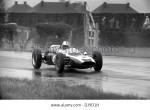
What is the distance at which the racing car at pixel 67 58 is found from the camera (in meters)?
15.0

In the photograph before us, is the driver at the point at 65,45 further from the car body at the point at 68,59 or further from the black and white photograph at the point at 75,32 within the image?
the black and white photograph at the point at 75,32

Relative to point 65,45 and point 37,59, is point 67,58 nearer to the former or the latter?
point 65,45

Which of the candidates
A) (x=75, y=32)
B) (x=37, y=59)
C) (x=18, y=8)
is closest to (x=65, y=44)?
(x=37, y=59)

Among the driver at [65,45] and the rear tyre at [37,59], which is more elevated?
the driver at [65,45]

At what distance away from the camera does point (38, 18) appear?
11.7 m

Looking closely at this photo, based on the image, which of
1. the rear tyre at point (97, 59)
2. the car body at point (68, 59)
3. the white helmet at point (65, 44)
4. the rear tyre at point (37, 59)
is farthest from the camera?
the rear tyre at point (37, 59)

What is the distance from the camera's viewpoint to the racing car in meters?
15.0

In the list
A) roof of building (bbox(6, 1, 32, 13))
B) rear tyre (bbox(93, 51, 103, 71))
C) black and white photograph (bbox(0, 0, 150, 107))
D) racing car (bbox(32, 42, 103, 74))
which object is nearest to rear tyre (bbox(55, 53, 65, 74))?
racing car (bbox(32, 42, 103, 74))

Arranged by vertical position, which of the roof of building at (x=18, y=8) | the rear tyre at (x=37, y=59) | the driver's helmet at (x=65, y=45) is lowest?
the rear tyre at (x=37, y=59)

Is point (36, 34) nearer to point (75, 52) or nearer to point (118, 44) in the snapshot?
point (118, 44)

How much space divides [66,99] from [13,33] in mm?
3967

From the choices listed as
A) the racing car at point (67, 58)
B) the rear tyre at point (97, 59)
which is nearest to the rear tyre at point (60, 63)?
the racing car at point (67, 58)
